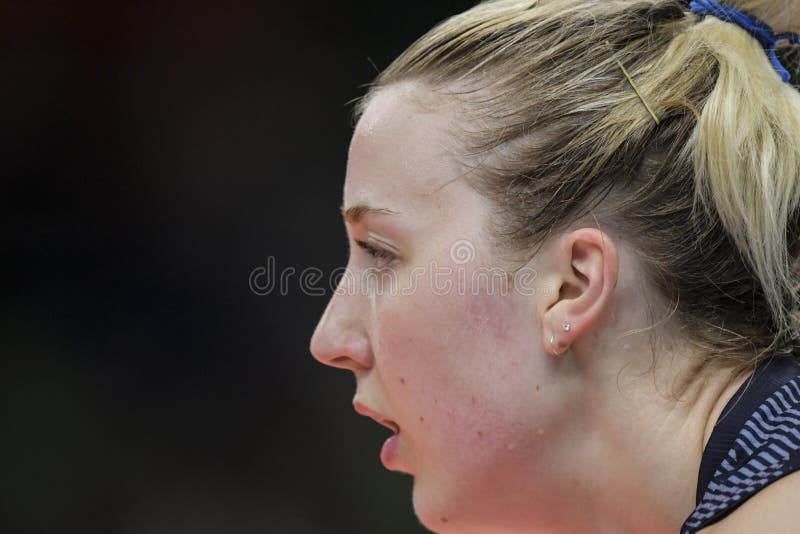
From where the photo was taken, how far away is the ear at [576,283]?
84 cm

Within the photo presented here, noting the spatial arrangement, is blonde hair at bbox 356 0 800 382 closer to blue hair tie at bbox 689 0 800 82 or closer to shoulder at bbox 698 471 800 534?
blue hair tie at bbox 689 0 800 82

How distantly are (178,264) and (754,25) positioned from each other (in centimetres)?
159

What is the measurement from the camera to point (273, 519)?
6.93ft

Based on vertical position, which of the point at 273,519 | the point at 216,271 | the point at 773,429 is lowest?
the point at 273,519

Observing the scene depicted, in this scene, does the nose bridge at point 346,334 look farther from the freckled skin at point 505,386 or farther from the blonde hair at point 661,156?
the blonde hair at point 661,156

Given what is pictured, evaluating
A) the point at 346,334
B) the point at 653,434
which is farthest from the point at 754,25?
the point at 346,334

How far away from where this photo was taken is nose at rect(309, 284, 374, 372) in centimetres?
Answer: 98

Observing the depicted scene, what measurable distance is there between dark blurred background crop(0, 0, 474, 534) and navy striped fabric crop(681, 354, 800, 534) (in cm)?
149

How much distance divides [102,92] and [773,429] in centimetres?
195

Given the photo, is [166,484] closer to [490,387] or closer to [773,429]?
[490,387]

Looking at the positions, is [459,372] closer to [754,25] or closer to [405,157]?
[405,157]

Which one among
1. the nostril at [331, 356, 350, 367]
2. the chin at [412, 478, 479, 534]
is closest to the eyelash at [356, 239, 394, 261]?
the nostril at [331, 356, 350, 367]

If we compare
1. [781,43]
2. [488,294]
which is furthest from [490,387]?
[781,43]

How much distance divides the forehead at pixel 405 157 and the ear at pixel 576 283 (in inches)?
5.1
